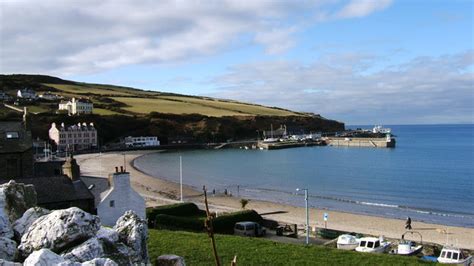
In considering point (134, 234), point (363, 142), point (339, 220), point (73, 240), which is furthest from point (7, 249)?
point (363, 142)

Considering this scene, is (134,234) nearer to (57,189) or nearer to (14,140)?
(57,189)

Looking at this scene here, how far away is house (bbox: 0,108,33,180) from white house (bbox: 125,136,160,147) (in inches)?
5187

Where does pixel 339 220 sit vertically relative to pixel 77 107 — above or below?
below

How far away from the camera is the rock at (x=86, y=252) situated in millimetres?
6367

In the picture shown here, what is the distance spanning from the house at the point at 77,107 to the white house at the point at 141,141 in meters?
19.6

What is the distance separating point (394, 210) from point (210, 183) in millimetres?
33115

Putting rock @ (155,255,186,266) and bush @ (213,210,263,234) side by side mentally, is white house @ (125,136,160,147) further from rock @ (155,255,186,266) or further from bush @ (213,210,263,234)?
rock @ (155,255,186,266)

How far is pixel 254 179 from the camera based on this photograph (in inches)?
3250

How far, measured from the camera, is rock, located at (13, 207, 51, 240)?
311 inches

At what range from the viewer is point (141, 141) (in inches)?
6496

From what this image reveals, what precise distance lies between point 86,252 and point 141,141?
16152 centimetres

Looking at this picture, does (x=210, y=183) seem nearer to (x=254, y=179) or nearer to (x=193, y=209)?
(x=254, y=179)

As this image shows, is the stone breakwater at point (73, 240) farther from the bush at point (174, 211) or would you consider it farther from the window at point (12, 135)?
the window at point (12, 135)

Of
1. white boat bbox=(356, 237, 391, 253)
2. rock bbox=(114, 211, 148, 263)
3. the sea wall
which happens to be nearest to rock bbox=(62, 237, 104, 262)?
rock bbox=(114, 211, 148, 263)
